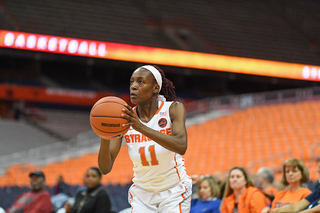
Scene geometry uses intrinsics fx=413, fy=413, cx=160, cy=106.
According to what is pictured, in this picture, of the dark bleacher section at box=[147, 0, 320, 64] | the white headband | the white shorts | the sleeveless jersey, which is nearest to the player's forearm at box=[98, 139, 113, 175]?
the sleeveless jersey

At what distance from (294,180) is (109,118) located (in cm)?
248

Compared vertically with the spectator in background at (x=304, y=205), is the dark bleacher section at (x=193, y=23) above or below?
above

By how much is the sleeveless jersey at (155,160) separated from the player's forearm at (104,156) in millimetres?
154

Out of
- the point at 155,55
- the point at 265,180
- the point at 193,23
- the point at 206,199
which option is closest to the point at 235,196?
the point at 206,199

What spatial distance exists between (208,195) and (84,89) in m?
16.6

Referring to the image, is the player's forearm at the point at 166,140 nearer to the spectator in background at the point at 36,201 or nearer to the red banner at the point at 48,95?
the spectator in background at the point at 36,201

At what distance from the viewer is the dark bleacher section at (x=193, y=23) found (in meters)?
18.6

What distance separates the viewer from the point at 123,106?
2525 mm

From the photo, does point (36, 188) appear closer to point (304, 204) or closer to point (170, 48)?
point (304, 204)

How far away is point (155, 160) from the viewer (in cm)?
276

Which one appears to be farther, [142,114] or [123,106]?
[142,114]

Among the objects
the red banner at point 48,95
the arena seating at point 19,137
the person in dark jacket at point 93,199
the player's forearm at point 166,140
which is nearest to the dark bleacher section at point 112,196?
the person in dark jacket at point 93,199

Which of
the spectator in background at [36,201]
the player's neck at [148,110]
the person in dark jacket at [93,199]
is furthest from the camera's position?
the spectator in background at [36,201]

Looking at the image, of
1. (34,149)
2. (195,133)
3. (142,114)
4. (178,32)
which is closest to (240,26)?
(178,32)
